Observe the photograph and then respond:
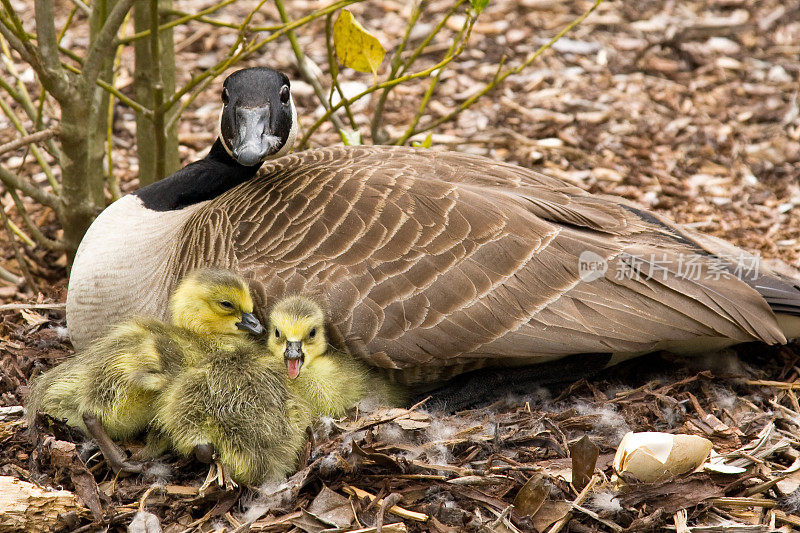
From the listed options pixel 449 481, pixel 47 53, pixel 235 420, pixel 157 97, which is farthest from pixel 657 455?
pixel 47 53

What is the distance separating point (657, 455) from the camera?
3266 millimetres

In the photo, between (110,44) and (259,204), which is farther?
(110,44)

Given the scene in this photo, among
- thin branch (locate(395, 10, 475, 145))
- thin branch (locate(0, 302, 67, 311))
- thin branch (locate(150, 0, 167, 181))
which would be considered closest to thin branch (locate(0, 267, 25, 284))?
thin branch (locate(0, 302, 67, 311))

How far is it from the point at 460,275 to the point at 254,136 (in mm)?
1070

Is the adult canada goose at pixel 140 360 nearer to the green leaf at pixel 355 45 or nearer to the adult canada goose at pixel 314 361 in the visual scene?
the adult canada goose at pixel 314 361

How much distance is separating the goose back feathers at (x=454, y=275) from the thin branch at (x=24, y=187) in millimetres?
796

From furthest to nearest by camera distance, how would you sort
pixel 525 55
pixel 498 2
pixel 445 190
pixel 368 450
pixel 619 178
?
1. pixel 498 2
2. pixel 525 55
3. pixel 619 178
4. pixel 445 190
5. pixel 368 450

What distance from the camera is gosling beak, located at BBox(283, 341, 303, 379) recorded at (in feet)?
11.0

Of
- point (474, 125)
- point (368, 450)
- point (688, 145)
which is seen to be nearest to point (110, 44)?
point (368, 450)

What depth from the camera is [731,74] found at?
23.1 feet

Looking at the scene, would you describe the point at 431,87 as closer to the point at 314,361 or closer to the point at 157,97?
the point at 157,97

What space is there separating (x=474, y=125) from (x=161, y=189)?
298cm

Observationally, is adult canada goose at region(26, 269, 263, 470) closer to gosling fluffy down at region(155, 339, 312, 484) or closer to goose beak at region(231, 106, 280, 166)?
gosling fluffy down at region(155, 339, 312, 484)

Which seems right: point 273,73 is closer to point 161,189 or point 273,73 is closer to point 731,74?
point 161,189
